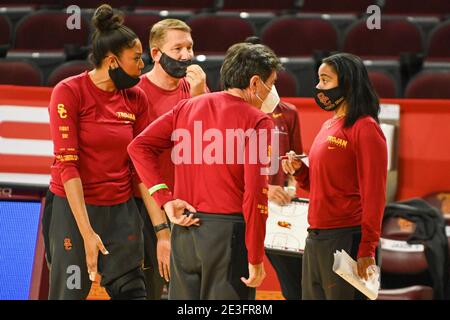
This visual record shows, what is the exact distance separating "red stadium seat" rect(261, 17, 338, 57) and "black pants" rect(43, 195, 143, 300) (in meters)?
3.21

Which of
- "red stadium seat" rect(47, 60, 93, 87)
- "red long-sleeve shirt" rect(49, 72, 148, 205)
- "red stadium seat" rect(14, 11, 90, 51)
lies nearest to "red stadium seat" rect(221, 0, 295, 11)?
"red stadium seat" rect(14, 11, 90, 51)

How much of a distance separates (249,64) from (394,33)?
12.0 feet

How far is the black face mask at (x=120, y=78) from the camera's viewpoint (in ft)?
13.2

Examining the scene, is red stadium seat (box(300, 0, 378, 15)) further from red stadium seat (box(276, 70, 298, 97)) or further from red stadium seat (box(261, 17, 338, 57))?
red stadium seat (box(276, 70, 298, 97))

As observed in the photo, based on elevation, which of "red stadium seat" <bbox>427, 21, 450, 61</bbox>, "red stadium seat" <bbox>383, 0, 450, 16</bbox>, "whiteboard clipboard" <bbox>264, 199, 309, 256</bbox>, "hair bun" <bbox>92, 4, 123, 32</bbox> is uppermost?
"red stadium seat" <bbox>383, 0, 450, 16</bbox>

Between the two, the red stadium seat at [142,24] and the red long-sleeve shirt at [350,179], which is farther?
the red stadium seat at [142,24]

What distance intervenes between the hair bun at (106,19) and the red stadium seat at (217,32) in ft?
9.99

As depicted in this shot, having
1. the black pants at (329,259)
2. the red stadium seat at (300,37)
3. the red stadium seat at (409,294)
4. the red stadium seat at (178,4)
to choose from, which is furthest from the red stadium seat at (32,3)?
the black pants at (329,259)

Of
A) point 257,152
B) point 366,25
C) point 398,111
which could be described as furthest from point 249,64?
point 366,25

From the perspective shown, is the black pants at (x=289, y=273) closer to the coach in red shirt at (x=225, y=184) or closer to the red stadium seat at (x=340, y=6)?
the coach in red shirt at (x=225, y=184)

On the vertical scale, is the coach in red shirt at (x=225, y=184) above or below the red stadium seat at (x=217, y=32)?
below

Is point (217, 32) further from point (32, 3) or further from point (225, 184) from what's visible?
point (225, 184)

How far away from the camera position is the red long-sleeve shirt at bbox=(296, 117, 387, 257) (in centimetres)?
382

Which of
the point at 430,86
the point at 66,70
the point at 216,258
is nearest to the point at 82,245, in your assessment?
the point at 216,258
